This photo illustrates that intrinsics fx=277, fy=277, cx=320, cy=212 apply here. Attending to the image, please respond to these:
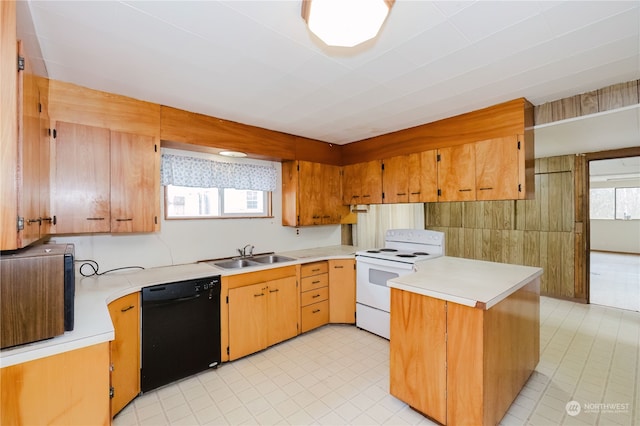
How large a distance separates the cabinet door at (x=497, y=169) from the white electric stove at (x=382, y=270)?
85 cm

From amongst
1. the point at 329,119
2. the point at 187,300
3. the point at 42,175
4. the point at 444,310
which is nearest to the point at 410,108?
the point at 329,119

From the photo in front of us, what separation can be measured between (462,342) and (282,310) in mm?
1860

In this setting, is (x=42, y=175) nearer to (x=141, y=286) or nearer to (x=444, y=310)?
(x=141, y=286)

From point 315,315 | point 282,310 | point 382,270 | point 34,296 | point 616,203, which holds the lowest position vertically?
point 315,315

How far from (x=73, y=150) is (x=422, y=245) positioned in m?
3.54

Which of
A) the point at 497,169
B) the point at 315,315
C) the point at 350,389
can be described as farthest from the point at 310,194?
the point at 350,389

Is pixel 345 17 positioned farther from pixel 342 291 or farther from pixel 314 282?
pixel 342 291

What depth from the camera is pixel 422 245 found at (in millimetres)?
3439

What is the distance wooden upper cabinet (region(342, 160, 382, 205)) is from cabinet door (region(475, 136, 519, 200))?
1.23 meters

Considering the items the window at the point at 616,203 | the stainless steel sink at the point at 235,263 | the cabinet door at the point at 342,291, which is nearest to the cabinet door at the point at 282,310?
the stainless steel sink at the point at 235,263

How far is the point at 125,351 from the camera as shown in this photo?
2025 mm

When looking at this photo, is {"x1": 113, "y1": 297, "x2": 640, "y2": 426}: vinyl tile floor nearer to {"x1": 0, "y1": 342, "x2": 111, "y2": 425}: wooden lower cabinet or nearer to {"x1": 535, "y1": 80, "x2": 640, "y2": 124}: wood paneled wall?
{"x1": 0, "y1": 342, "x2": 111, "y2": 425}: wooden lower cabinet

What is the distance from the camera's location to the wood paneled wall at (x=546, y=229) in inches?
171

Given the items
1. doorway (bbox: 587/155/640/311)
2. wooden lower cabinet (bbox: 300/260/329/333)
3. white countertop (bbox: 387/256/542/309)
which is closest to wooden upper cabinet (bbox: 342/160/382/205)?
wooden lower cabinet (bbox: 300/260/329/333)
